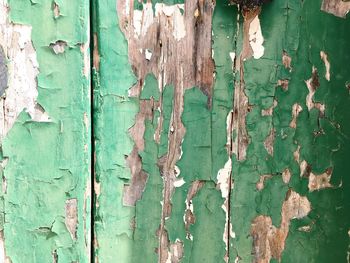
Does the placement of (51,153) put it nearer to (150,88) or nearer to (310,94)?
(150,88)

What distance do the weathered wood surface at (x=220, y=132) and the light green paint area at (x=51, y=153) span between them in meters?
0.03

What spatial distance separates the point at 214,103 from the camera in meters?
1.12

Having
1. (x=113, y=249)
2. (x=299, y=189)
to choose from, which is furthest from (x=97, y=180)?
(x=299, y=189)

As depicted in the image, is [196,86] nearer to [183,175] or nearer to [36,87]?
[183,175]

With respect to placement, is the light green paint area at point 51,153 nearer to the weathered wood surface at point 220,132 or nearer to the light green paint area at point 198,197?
the weathered wood surface at point 220,132

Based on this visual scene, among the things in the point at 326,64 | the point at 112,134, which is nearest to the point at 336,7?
the point at 326,64

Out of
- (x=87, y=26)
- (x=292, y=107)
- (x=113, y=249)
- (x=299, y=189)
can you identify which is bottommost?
(x=113, y=249)

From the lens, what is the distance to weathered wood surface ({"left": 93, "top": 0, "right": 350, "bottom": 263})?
110 centimetres

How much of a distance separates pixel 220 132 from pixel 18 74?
0.35 meters

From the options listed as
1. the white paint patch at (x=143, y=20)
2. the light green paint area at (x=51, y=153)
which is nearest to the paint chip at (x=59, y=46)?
the light green paint area at (x=51, y=153)

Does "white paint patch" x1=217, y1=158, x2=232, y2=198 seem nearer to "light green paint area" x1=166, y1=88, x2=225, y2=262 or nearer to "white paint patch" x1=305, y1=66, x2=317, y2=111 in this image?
"light green paint area" x1=166, y1=88, x2=225, y2=262

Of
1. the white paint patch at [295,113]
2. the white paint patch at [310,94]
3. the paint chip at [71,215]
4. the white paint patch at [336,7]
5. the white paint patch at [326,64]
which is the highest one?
the white paint patch at [336,7]

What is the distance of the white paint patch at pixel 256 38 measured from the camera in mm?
1105

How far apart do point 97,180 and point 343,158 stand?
0.43 metres
